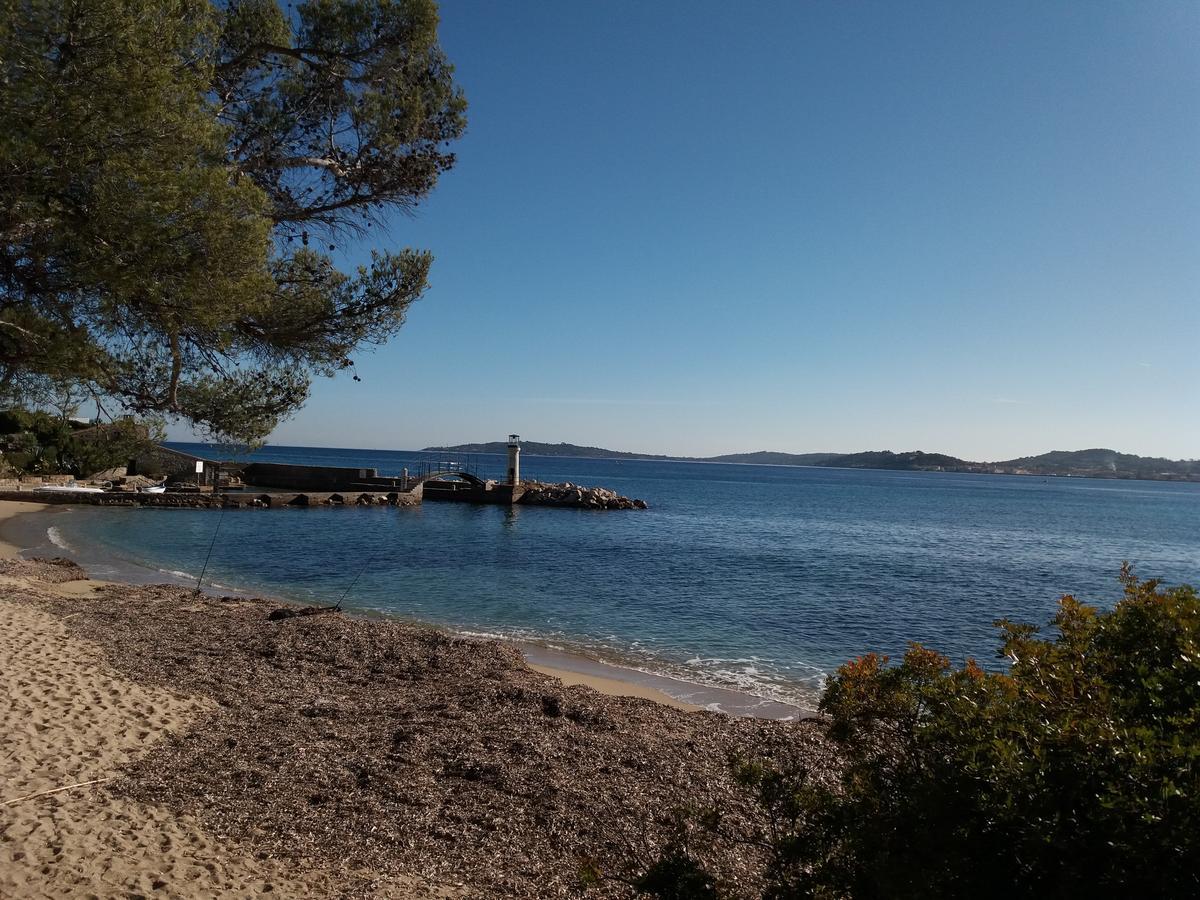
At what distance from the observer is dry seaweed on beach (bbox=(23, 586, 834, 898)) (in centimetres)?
521

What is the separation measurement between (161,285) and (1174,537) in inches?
2654

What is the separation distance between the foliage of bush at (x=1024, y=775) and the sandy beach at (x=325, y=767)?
6.04 ft

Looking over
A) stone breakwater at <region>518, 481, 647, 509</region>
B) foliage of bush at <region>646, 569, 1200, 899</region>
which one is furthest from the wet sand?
stone breakwater at <region>518, 481, 647, 509</region>

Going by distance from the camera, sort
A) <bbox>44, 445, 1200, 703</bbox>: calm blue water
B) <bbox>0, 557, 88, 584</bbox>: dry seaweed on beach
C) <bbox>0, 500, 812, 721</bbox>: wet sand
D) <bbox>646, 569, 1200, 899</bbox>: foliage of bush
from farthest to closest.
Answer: <bbox>44, 445, 1200, 703</bbox>: calm blue water, <bbox>0, 557, 88, 584</bbox>: dry seaweed on beach, <bbox>0, 500, 812, 721</bbox>: wet sand, <bbox>646, 569, 1200, 899</bbox>: foliage of bush

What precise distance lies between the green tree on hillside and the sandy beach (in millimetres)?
3045

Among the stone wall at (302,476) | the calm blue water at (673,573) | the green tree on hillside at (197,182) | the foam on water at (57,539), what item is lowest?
the calm blue water at (673,573)

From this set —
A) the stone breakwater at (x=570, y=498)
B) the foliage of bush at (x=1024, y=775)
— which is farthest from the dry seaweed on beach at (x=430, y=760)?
the stone breakwater at (x=570, y=498)

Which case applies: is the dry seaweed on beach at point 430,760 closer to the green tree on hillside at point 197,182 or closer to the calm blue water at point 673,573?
the green tree on hillside at point 197,182

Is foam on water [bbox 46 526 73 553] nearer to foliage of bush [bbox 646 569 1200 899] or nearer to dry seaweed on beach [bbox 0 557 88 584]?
dry seaweed on beach [bbox 0 557 88 584]

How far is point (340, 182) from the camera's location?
8789mm

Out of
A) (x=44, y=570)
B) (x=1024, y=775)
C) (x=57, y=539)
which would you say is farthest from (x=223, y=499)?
(x=1024, y=775)

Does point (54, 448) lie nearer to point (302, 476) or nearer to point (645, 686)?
point (302, 476)

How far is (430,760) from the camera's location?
270 inches

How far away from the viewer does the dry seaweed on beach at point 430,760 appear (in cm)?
521
